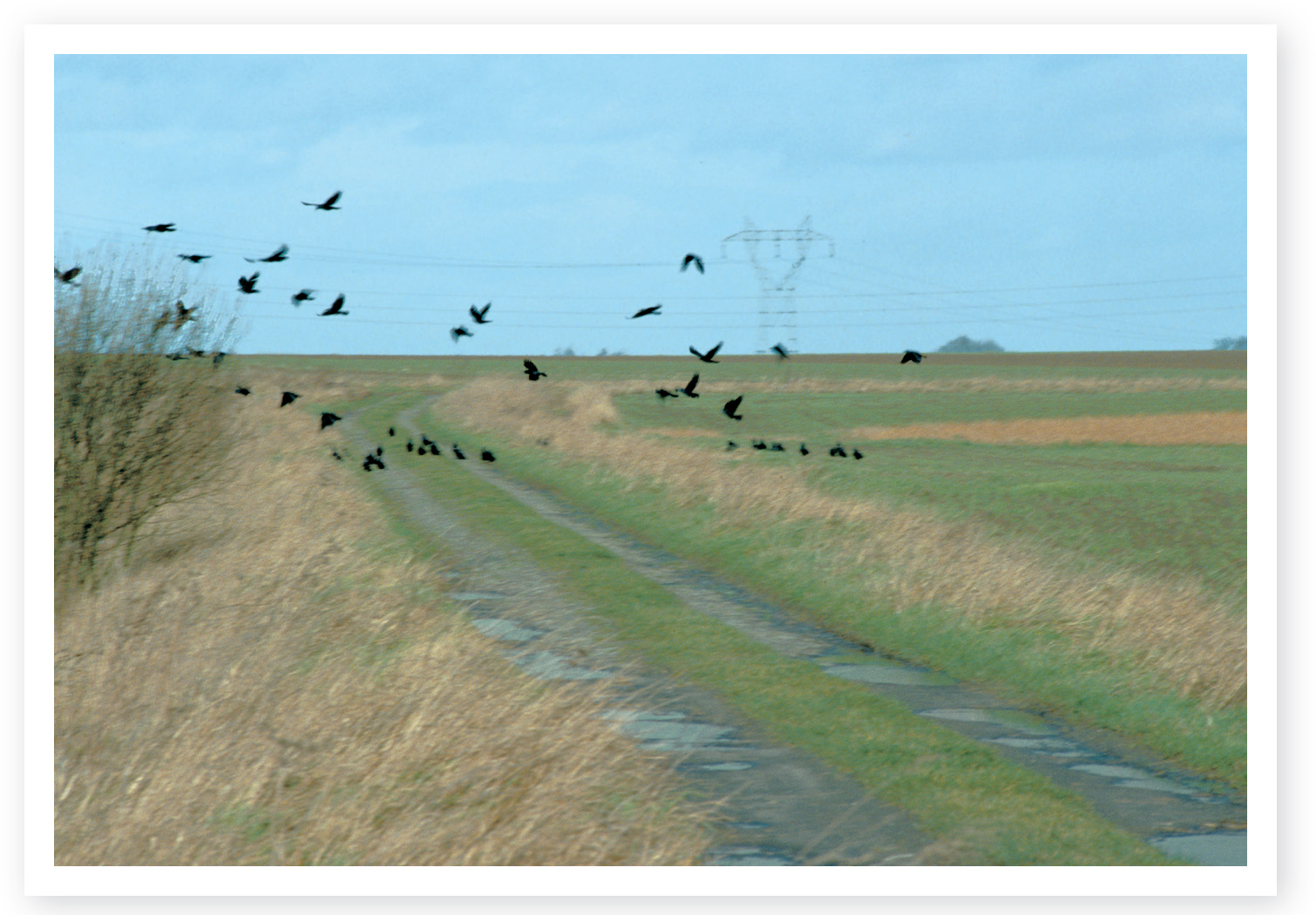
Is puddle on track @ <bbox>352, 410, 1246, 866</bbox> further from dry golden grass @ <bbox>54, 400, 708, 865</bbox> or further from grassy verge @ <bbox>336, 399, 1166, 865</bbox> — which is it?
dry golden grass @ <bbox>54, 400, 708, 865</bbox>

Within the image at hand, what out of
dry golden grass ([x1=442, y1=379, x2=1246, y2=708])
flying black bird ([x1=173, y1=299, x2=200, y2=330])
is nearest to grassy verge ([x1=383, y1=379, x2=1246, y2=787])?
dry golden grass ([x1=442, y1=379, x2=1246, y2=708])

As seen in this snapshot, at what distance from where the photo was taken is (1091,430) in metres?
46.0

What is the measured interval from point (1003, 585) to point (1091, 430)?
34.6 m

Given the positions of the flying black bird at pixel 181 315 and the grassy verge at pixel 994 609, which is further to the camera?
the flying black bird at pixel 181 315

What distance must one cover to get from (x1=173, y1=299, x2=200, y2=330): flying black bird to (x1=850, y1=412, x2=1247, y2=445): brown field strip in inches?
1314

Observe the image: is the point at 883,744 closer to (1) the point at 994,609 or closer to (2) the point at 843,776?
(2) the point at 843,776

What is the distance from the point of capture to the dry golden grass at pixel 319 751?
6293 millimetres

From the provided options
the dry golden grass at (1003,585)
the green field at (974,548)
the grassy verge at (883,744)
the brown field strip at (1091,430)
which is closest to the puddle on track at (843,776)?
the grassy verge at (883,744)

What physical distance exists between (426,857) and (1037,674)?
7.11m

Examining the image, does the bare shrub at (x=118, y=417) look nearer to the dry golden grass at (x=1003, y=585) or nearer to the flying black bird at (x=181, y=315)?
the flying black bird at (x=181, y=315)

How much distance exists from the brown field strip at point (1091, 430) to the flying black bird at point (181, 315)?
33375mm

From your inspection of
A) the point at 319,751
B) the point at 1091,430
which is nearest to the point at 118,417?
the point at 319,751
